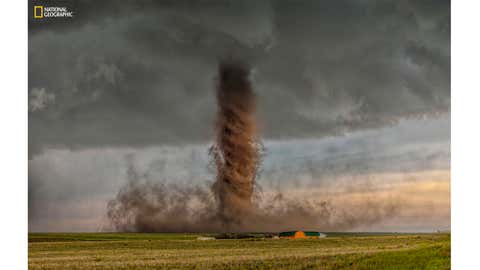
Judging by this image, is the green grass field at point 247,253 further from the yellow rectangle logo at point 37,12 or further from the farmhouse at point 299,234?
the yellow rectangle logo at point 37,12

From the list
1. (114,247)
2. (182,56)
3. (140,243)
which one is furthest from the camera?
(140,243)

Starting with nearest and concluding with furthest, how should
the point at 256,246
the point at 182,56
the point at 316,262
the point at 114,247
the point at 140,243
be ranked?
the point at 316,262
the point at 182,56
the point at 256,246
the point at 114,247
the point at 140,243

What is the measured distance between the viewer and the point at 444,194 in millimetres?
19469

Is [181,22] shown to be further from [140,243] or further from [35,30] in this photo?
[140,243]

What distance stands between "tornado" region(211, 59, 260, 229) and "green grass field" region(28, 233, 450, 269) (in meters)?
1.72

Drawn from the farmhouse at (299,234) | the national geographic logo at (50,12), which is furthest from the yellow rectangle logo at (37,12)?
the farmhouse at (299,234)

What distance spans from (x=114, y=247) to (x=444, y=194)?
526 inches

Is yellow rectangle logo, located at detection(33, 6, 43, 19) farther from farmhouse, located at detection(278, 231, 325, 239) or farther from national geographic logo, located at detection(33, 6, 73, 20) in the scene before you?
farmhouse, located at detection(278, 231, 325, 239)

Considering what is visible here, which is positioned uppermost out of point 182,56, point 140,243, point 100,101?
point 182,56

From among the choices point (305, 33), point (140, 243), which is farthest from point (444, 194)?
point (140, 243)

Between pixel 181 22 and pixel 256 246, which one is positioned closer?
pixel 181 22

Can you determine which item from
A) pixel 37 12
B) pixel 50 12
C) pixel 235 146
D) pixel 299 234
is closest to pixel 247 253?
pixel 299 234

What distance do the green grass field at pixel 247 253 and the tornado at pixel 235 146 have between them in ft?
5.64

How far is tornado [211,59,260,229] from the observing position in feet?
66.1
